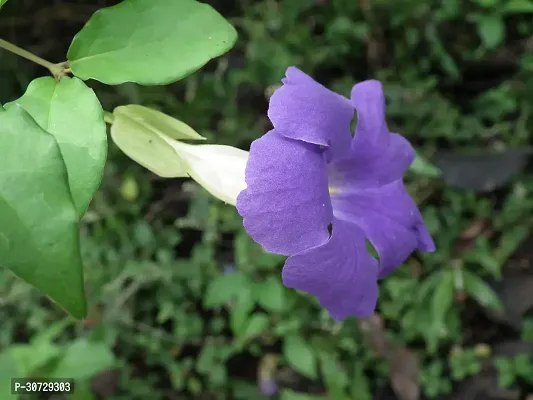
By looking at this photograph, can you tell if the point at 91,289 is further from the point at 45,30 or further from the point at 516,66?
the point at 516,66

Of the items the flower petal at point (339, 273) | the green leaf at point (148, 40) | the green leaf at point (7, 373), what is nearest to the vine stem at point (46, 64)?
the green leaf at point (148, 40)

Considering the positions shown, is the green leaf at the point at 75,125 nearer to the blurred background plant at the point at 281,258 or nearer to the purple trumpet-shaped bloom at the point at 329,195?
the purple trumpet-shaped bloom at the point at 329,195

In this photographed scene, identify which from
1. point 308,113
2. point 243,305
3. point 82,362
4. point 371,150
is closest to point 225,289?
point 243,305

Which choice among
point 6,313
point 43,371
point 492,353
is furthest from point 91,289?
point 492,353

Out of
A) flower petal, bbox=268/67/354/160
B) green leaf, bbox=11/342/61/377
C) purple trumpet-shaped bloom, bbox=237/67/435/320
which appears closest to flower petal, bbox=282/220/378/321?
purple trumpet-shaped bloom, bbox=237/67/435/320

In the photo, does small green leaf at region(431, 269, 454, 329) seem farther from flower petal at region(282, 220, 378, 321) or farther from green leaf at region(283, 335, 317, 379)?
flower petal at region(282, 220, 378, 321)

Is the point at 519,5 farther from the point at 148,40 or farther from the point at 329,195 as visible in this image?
the point at 148,40
